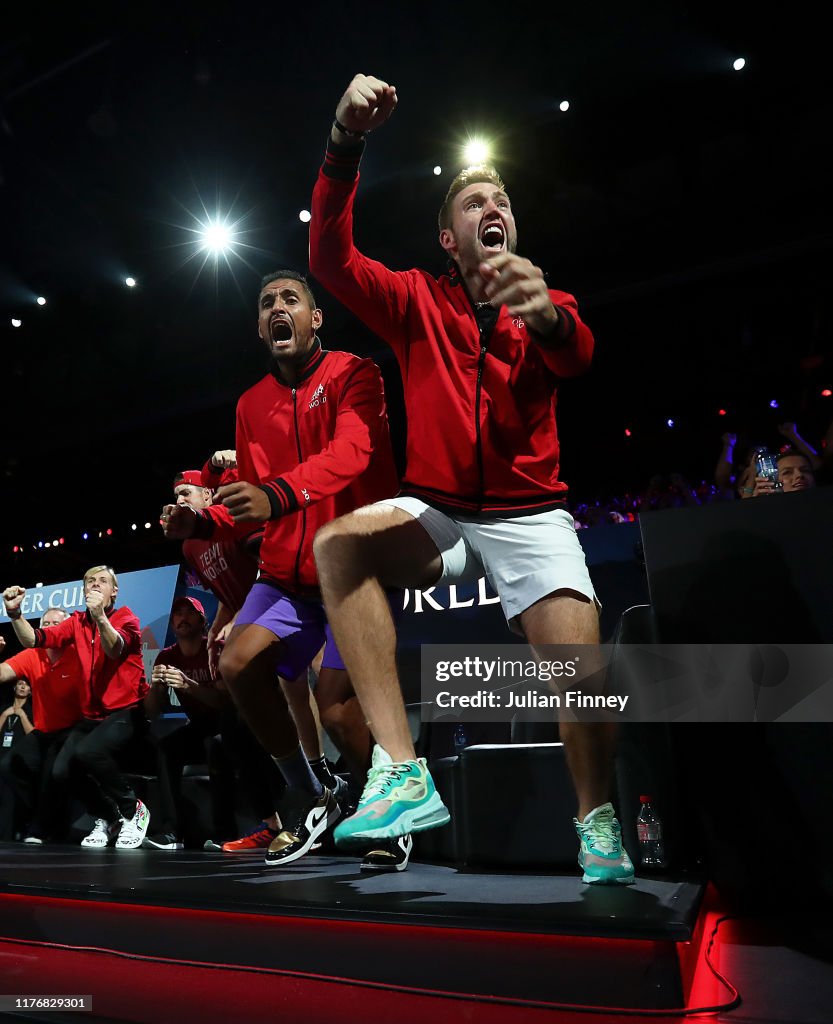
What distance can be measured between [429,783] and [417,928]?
30cm

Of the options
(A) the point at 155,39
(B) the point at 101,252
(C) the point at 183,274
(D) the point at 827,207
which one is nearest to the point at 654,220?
(D) the point at 827,207

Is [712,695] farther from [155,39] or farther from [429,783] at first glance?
[155,39]

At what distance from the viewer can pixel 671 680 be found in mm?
1960

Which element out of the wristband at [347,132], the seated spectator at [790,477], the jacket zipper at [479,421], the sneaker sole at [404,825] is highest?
the wristband at [347,132]

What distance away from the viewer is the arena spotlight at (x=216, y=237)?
6.86 meters

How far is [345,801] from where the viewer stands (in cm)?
271

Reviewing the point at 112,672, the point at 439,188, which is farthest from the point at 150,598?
the point at 439,188

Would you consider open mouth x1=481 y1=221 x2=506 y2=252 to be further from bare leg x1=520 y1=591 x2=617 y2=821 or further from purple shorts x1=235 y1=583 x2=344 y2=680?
purple shorts x1=235 y1=583 x2=344 y2=680

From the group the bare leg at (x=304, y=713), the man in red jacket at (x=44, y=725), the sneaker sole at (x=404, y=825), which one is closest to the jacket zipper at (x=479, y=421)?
the sneaker sole at (x=404, y=825)

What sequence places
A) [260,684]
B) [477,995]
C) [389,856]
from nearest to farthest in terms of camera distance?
[477,995] → [389,856] → [260,684]

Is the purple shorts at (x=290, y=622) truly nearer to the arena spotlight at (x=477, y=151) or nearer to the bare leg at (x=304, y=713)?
the bare leg at (x=304, y=713)

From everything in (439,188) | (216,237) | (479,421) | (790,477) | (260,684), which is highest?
(216,237)

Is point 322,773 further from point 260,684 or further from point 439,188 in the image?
point 439,188

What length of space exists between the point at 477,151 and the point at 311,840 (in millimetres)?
5430
